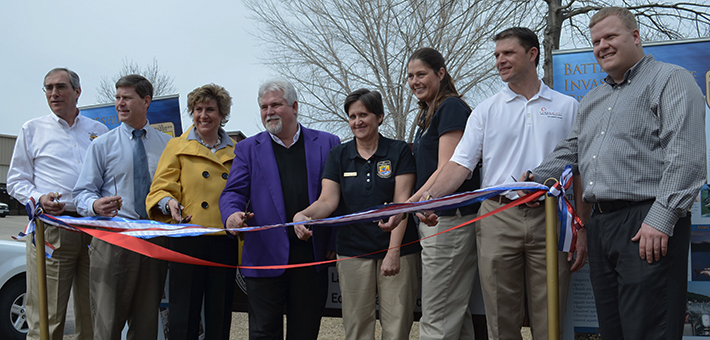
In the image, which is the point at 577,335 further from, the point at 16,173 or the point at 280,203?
the point at 16,173

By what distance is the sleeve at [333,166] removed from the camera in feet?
11.2

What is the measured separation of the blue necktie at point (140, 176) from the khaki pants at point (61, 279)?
585mm

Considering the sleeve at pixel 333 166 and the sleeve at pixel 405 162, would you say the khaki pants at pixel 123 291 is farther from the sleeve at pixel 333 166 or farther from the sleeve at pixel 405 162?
the sleeve at pixel 405 162

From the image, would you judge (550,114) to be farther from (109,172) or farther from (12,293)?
(12,293)

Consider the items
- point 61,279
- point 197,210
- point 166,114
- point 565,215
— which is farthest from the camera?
point 166,114

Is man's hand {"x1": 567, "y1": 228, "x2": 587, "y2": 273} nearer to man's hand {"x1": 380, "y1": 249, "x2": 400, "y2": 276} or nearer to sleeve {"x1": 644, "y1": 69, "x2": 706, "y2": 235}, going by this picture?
sleeve {"x1": 644, "y1": 69, "x2": 706, "y2": 235}

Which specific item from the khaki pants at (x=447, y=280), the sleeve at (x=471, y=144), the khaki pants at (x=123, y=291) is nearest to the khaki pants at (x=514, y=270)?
the khaki pants at (x=447, y=280)

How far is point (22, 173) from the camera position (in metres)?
3.97

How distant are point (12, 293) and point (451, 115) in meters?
5.37

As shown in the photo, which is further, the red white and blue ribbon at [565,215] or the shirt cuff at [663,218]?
the red white and blue ribbon at [565,215]

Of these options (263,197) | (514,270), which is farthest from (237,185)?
(514,270)

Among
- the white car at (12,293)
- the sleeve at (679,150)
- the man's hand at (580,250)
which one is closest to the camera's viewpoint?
the sleeve at (679,150)

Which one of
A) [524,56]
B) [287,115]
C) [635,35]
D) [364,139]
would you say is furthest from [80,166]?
[635,35]

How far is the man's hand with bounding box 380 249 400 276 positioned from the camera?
3.09m
